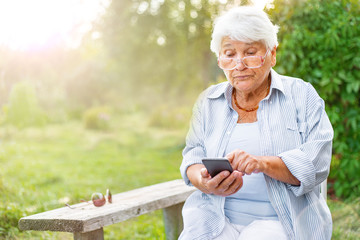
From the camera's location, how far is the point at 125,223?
490 cm

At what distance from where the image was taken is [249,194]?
2078 mm

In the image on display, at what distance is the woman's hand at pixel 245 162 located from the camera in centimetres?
184

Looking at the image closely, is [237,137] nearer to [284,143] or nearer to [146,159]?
[284,143]

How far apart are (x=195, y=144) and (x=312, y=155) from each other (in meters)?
0.62

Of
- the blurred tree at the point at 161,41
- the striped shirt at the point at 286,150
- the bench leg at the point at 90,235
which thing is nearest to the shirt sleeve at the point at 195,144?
the striped shirt at the point at 286,150

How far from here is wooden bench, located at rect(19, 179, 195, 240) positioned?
2256 mm

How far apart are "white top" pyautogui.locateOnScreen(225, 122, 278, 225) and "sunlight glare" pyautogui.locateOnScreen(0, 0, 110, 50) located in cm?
636

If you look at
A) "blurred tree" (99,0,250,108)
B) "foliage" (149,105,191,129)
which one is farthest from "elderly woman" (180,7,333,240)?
"foliage" (149,105,191,129)

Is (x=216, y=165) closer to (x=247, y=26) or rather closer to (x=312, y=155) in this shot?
(x=312, y=155)

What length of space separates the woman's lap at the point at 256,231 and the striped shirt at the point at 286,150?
0.03 meters

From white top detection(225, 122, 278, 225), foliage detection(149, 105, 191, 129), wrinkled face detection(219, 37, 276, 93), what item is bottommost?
foliage detection(149, 105, 191, 129)

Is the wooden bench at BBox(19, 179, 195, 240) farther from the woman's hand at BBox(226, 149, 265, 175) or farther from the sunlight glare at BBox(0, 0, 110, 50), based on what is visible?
the sunlight glare at BBox(0, 0, 110, 50)

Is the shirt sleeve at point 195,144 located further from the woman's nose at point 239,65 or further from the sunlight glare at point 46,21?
the sunlight glare at point 46,21

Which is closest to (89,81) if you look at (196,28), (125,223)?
(196,28)
